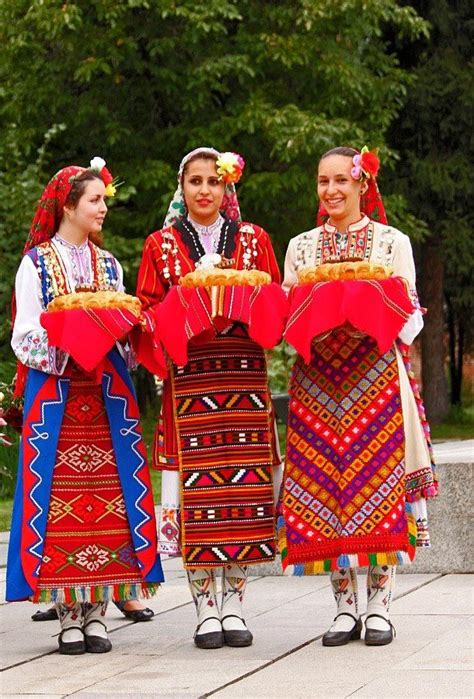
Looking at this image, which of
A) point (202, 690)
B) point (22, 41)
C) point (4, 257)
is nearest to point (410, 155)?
point (22, 41)

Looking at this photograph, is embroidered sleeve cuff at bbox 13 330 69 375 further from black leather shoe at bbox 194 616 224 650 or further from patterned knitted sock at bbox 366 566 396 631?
patterned knitted sock at bbox 366 566 396 631

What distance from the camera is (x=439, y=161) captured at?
25609 mm

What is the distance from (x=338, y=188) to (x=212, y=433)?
1.11m

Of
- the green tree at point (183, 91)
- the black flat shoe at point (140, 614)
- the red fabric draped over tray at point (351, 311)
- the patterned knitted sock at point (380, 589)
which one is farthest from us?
the green tree at point (183, 91)

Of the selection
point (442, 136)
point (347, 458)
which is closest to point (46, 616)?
point (347, 458)

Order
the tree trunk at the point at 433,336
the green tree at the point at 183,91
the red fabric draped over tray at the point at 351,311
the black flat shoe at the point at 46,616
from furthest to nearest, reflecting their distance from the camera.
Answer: the tree trunk at the point at 433,336
the green tree at the point at 183,91
the black flat shoe at the point at 46,616
the red fabric draped over tray at the point at 351,311

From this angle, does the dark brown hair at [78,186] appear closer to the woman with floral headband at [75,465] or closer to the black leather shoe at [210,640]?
the woman with floral headband at [75,465]

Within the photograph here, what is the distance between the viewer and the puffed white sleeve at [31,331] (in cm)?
623

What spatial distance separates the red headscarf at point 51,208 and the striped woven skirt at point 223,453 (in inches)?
32.5

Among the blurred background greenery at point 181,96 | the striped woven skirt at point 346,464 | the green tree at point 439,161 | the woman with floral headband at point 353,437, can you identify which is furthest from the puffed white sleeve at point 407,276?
the green tree at point 439,161

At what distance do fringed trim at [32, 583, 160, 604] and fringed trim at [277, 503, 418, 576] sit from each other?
57cm

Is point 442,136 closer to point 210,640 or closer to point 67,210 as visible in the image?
point 67,210

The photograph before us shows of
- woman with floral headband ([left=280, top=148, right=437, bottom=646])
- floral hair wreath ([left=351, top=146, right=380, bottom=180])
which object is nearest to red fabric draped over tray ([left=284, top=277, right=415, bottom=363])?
woman with floral headband ([left=280, top=148, right=437, bottom=646])

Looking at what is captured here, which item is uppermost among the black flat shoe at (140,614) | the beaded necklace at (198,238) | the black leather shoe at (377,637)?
the beaded necklace at (198,238)
